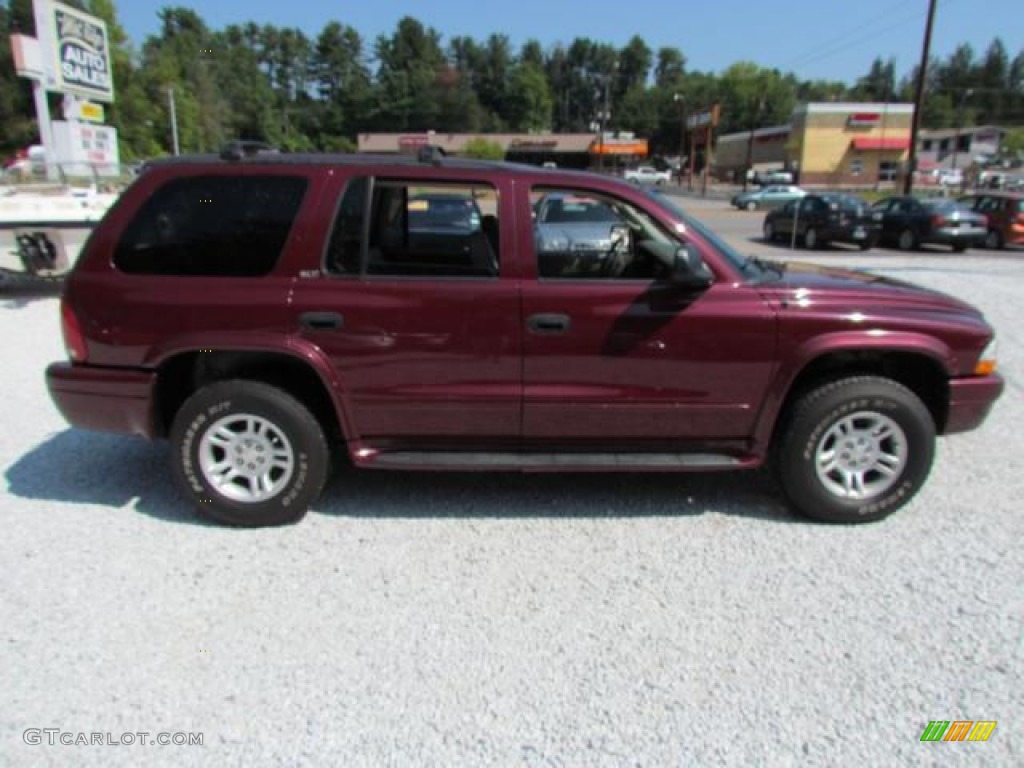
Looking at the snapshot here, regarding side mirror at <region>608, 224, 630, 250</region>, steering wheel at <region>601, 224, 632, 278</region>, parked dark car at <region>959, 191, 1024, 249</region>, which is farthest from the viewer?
parked dark car at <region>959, 191, 1024, 249</region>

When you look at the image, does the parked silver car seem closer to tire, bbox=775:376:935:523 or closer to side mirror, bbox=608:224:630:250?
side mirror, bbox=608:224:630:250

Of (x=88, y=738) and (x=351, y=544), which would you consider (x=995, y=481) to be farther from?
(x=88, y=738)

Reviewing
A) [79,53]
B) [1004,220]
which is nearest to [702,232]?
[1004,220]

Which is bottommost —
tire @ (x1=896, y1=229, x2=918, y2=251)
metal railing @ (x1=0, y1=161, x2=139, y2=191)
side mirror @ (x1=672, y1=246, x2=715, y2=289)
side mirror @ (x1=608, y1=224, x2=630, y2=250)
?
tire @ (x1=896, y1=229, x2=918, y2=251)

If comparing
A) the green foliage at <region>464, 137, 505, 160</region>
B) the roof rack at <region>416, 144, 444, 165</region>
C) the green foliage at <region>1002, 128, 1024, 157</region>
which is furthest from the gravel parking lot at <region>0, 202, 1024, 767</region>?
the green foliage at <region>1002, 128, 1024, 157</region>

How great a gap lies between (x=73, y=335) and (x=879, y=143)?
77.1m

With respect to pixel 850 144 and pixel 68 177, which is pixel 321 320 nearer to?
pixel 68 177

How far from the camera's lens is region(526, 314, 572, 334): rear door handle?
3.63 m

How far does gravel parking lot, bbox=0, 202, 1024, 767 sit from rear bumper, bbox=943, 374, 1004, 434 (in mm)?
524

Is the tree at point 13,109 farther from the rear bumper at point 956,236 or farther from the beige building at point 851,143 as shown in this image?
the rear bumper at point 956,236

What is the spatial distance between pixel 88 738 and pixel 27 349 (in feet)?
20.9

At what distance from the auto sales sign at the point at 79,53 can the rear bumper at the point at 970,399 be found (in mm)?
41012

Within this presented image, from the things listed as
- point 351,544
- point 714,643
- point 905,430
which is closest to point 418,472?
point 351,544

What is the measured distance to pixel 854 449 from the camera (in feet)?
12.6
